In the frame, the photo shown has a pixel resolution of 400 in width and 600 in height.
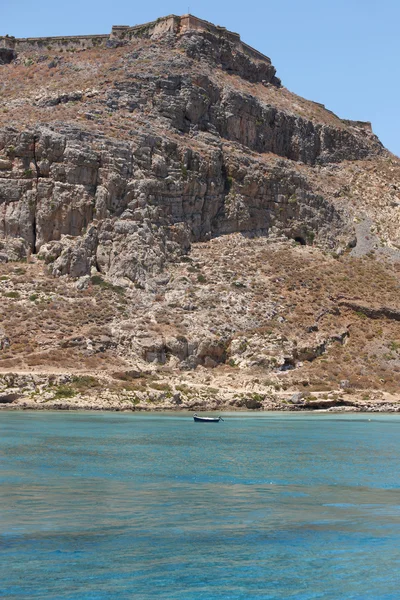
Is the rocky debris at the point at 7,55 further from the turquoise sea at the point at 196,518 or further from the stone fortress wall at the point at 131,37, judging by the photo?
the turquoise sea at the point at 196,518

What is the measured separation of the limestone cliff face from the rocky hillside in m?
0.18

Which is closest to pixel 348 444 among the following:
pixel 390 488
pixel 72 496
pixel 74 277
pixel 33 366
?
pixel 390 488

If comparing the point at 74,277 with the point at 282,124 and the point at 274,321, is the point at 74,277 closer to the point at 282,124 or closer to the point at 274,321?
the point at 274,321

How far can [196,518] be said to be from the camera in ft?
74.2

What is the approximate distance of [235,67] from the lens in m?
94.0

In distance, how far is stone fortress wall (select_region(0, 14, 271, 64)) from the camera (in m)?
90.4

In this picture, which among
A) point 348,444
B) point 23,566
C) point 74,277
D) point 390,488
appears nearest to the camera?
point 23,566

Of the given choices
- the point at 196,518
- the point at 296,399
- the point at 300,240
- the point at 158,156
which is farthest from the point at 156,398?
the point at 196,518

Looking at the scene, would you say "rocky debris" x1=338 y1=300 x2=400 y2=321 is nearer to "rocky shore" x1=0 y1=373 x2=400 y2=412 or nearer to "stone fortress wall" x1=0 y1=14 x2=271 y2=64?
"rocky shore" x1=0 y1=373 x2=400 y2=412

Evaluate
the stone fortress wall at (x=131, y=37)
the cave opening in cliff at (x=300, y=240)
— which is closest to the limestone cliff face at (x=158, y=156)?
the cave opening in cliff at (x=300, y=240)

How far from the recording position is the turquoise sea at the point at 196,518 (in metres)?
16.9

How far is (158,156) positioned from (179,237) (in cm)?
738

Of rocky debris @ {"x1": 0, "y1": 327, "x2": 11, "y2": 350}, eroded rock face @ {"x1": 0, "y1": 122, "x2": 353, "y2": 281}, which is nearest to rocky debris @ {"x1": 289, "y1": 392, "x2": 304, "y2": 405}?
eroded rock face @ {"x1": 0, "y1": 122, "x2": 353, "y2": 281}

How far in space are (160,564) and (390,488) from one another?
40.3 ft
